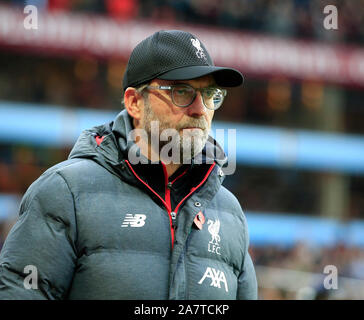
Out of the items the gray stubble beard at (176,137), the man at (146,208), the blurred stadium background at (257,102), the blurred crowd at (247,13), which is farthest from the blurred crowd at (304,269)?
the gray stubble beard at (176,137)

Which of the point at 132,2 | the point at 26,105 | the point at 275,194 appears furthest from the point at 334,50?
the point at 26,105

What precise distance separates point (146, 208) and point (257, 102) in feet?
49.2

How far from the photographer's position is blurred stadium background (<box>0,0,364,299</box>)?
1266cm

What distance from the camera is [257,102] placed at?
17016 mm

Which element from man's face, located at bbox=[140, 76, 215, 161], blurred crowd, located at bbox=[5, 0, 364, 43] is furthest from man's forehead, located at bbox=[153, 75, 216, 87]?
blurred crowd, located at bbox=[5, 0, 364, 43]

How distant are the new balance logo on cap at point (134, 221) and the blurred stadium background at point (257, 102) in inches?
322

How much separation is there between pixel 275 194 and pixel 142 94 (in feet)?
44.3

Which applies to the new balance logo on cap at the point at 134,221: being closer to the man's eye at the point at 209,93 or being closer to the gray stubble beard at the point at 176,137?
the gray stubble beard at the point at 176,137

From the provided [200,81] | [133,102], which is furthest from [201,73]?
[133,102]

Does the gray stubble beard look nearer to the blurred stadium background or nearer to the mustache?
the mustache

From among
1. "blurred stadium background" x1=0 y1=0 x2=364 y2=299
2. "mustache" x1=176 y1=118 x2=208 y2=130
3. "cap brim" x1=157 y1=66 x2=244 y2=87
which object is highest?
"cap brim" x1=157 y1=66 x2=244 y2=87

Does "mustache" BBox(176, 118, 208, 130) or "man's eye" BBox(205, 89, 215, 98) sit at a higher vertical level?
"man's eye" BBox(205, 89, 215, 98)

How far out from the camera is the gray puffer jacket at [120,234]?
2.08m
